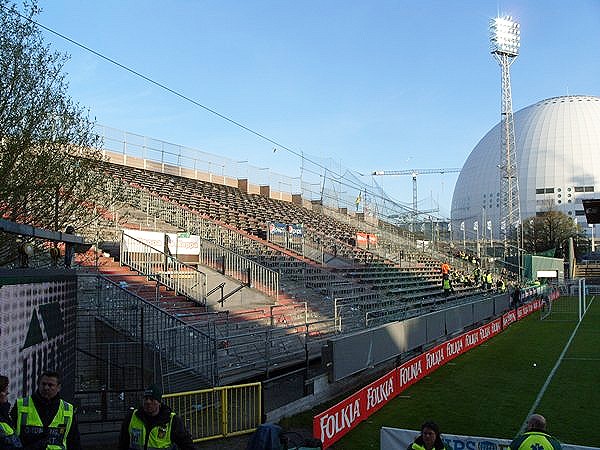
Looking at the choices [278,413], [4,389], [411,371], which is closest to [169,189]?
[411,371]

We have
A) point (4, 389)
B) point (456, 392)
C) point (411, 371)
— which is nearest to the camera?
point (4, 389)

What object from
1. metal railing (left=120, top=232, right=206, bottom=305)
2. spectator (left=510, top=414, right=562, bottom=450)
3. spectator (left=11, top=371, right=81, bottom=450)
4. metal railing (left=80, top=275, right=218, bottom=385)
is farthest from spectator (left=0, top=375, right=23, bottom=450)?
metal railing (left=120, top=232, right=206, bottom=305)

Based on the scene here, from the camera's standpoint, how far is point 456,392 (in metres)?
14.8

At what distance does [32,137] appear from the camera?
13352mm

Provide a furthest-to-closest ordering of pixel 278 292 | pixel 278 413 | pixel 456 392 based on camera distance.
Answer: pixel 278 292 → pixel 456 392 → pixel 278 413

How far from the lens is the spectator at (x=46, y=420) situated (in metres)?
5.38

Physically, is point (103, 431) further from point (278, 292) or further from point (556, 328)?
point (556, 328)

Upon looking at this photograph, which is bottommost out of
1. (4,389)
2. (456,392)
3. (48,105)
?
(456,392)

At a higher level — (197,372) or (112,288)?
(112,288)

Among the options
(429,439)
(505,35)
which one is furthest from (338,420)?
(505,35)

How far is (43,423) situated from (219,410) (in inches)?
236

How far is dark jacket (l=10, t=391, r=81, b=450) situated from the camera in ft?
17.5

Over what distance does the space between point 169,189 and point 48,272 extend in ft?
72.2

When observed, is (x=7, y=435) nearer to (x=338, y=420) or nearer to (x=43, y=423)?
(x=43, y=423)
